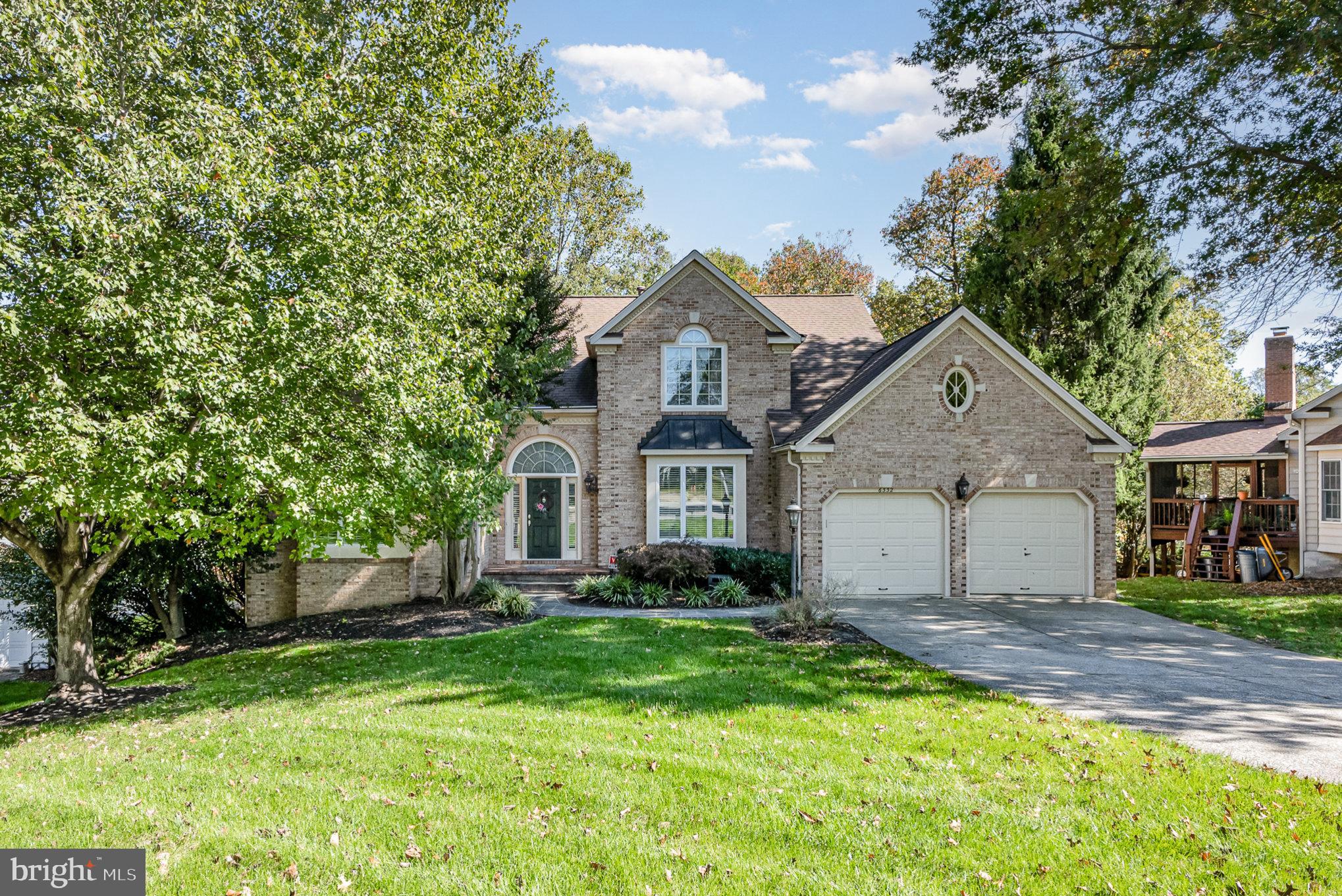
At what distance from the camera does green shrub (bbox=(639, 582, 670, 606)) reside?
13234mm

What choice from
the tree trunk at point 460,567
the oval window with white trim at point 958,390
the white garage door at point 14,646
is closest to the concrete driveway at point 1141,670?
the oval window with white trim at point 958,390

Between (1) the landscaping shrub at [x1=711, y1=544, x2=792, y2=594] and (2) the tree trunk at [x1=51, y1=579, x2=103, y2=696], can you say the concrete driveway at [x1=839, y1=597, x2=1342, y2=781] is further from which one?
(2) the tree trunk at [x1=51, y1=579, x2=103, y2=696]

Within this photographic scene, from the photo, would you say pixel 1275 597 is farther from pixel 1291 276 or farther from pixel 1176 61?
pixel 1176 61

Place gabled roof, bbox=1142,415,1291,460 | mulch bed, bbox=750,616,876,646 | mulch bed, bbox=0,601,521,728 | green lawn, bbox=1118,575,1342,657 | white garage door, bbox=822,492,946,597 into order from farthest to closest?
1. gabled roof, bbox=1142,415,1291,460
2. white garage door, bbox=822,492,946,597
3. mulch bed, bbox=0,601,521,728
4. green lawn, bbox=1118,575,1342,657
5. mulch bed, bbox=750,616,876,646

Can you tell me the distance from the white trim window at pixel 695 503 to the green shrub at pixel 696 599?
2512mm

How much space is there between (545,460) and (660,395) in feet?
10.7

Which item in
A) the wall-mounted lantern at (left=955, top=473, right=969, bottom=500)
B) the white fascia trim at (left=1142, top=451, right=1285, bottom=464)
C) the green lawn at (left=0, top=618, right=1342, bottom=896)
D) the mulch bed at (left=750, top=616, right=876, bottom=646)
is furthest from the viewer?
the white fascia trim at (left=1142, top=451, right=1285, bottom=464)

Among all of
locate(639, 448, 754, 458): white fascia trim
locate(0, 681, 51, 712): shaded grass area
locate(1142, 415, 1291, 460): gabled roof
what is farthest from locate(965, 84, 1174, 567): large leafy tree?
locate(0, 681, 51, 712): shaded grass area

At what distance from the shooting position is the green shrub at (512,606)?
1260cm

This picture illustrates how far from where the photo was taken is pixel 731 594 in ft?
43.5

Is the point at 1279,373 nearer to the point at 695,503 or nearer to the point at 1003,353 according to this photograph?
the point at 1003,353

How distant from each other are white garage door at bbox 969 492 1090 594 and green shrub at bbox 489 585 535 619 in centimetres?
890

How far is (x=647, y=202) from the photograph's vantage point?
96.3 feet

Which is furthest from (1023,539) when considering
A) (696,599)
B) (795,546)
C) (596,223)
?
(596,223)
